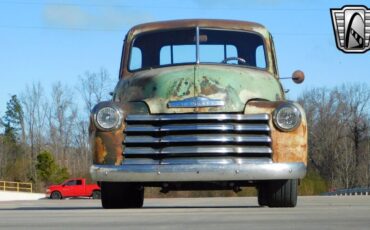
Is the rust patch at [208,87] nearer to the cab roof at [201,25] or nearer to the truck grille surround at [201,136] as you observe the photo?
the truck grille surround at [201,136]

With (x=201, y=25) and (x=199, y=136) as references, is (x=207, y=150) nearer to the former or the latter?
(x=199, y=136)

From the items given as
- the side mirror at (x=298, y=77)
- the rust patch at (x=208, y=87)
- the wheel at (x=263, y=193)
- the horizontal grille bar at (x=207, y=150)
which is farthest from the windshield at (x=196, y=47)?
the horizontal grille bar at (x=207, y=150)

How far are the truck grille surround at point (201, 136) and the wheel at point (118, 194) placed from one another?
0.90 metres

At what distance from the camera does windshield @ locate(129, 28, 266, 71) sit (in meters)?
11.2

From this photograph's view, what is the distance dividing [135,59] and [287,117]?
2.91 meters

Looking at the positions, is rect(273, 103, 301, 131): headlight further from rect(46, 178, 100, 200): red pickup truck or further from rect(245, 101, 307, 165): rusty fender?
rect(46, 178, 100, 200): red pickup truck

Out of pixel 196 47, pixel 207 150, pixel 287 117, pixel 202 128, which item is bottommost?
pixel 207 150

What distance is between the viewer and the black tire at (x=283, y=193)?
10141 millimetres

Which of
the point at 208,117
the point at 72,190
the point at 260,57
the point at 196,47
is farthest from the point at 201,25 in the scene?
the point at 72,190

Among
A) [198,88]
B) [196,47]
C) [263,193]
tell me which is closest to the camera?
[198,88]

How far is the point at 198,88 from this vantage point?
999 centimetres

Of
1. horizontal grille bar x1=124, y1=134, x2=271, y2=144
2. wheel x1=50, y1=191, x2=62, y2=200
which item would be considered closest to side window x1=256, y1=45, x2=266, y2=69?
horizontal grille bar x1=124, y1=134, x2=271, y2=144

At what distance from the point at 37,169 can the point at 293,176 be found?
69.6 metres

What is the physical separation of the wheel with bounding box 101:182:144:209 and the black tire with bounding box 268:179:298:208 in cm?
187
